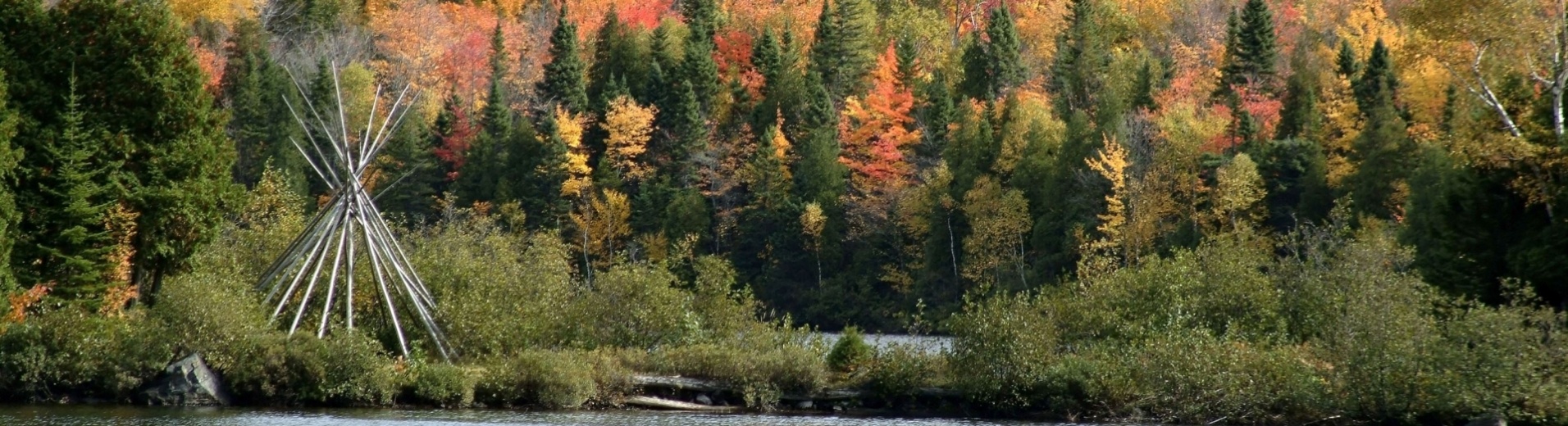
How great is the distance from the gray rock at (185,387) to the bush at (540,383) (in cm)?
505

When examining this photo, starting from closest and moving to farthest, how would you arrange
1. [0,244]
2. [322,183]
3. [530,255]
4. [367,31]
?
[0,244] < [530,255] < [322,183] < [367,31]

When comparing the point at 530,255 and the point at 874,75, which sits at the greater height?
the point at 874,75

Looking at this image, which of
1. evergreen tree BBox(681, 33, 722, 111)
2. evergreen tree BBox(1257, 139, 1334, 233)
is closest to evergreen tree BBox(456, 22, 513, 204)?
evergreen tree BBox(681, 33, 722, 111)

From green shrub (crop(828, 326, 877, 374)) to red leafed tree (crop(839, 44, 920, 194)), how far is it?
43998 mm

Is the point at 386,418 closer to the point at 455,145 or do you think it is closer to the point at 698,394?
the point at 698,394

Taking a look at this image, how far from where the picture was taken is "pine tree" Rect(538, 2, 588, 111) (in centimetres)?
9281

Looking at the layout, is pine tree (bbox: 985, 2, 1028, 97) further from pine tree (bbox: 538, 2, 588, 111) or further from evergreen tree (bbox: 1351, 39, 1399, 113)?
evergreen tree (bbox: 1351, 39, 1399, 113)

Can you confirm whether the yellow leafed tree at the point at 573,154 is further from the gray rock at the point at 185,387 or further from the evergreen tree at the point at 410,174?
the gray rock at the point at 185,387

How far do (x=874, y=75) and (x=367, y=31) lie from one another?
3226cm

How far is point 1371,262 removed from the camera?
37500 mm

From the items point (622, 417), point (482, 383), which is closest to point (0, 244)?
point (482, 383)

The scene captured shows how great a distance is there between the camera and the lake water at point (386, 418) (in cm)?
3167

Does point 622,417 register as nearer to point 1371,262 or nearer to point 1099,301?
point 1099,301

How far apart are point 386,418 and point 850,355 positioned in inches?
397
